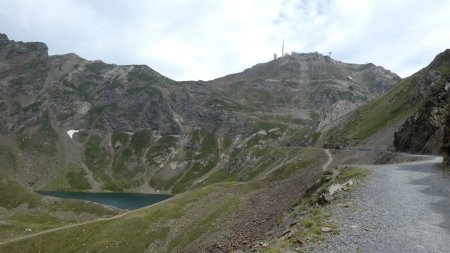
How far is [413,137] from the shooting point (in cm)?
9850

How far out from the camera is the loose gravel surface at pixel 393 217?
22.8 metres

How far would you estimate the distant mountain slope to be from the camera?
91750 millimetres

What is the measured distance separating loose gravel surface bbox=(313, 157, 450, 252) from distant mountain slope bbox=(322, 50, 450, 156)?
164ft

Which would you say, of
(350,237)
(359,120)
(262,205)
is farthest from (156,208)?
(359,120)

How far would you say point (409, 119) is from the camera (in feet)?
348

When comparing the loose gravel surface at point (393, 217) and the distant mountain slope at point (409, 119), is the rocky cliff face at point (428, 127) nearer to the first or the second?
the distant mountain slope at point (409, 119)

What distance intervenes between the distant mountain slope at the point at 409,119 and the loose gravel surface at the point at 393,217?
4987 cm

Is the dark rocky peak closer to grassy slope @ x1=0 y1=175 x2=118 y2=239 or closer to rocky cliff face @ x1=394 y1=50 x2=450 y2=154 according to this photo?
rocky cliff face @ x1=394 y1=50 x2=450 y2=154

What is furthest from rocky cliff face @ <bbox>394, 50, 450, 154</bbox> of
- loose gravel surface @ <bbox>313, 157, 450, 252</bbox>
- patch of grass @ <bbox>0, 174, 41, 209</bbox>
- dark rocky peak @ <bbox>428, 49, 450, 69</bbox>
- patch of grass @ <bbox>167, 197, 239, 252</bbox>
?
patch of grass @ <bbox>0, 174, 41, 209</bbox>

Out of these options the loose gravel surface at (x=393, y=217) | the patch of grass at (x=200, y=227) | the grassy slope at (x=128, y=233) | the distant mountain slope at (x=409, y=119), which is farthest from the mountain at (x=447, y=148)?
the grassy slope at (x=128, y=233)

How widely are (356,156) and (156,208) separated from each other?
2173 inches

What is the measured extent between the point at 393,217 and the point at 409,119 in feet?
282

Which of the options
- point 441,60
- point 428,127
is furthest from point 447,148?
point 441,60

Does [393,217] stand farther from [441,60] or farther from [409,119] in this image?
[441,60]
